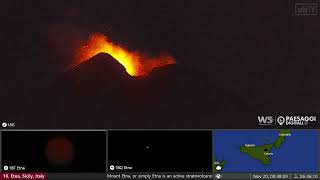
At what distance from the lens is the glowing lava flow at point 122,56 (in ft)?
11.2

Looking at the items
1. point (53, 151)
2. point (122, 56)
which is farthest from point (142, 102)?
point (53, 151)

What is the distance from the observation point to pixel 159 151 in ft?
11.3

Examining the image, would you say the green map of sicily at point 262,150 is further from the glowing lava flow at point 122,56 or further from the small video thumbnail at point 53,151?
the small video thumbnail at point 53,151

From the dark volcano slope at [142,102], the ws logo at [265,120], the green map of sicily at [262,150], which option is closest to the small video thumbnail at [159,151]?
the dark volcano slope at [142,102]

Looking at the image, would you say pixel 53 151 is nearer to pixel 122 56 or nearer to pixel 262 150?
pixel 122 56

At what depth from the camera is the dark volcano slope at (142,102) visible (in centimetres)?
341

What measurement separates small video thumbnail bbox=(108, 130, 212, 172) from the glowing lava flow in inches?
21.2

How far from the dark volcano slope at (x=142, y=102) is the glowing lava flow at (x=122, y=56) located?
0.07m

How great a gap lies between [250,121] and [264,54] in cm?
57

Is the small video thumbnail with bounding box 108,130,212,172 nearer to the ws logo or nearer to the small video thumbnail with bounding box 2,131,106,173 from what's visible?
the small video thumbnail with bounding box 2,131,106,173

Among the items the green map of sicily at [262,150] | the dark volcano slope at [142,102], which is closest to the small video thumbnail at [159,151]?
the dark volcano slope at [142,102]

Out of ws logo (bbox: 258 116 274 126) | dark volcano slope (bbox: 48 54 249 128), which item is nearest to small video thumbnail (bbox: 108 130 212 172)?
dark volcano slope (bbox: 48 54 249 128)

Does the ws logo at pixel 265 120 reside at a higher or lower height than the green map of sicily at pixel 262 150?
higher

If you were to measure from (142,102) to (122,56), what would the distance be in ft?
1.39
